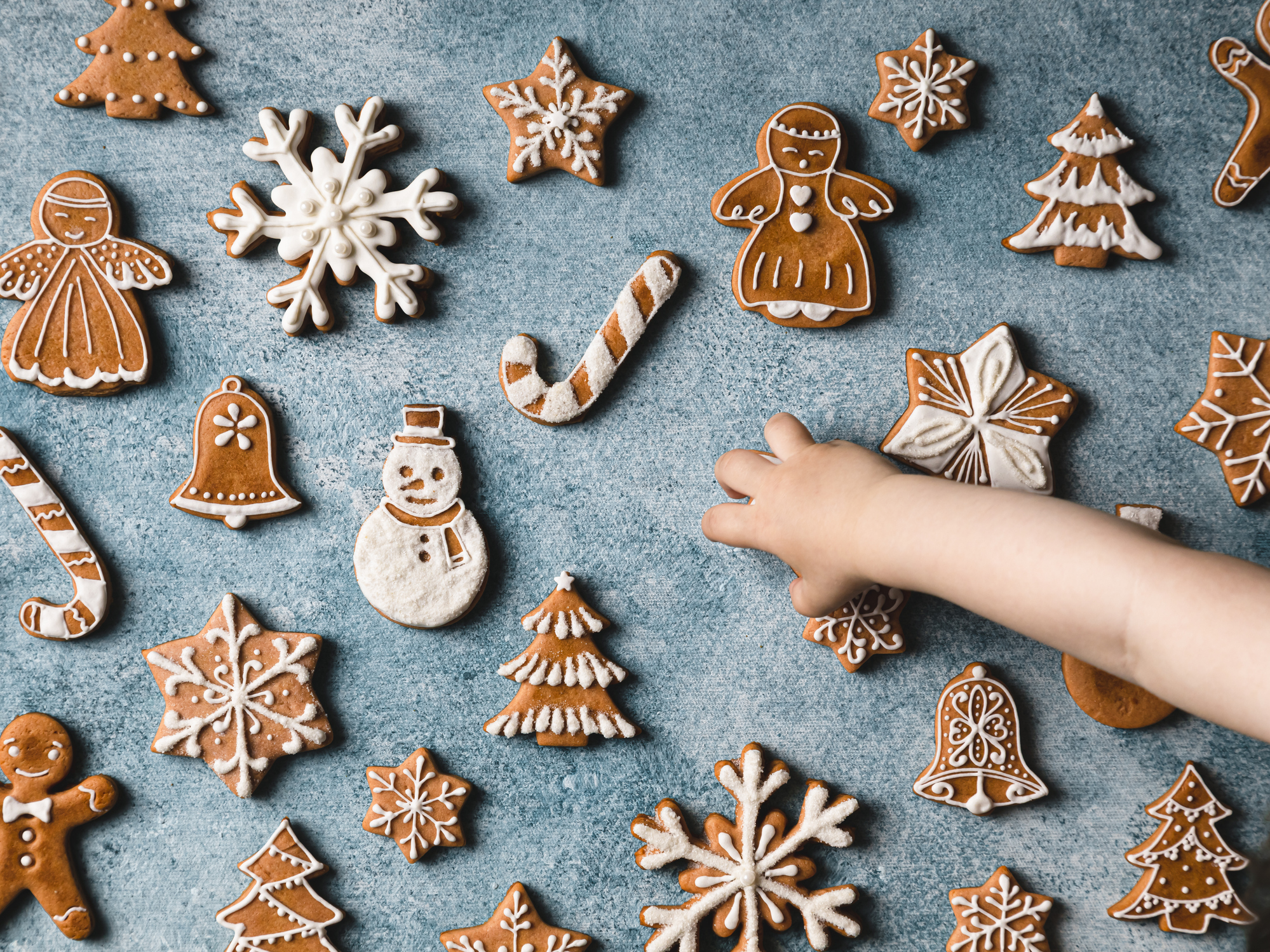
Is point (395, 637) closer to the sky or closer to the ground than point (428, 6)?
closer to the ground

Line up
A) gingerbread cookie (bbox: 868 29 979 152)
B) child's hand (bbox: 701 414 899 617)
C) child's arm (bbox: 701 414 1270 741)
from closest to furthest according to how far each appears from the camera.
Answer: child's arm (bbox: 701 414 1270 741) < child's hand (bbox: 701 414 899 617) < gingerbread cookie (bbox: 868 29 979 152)

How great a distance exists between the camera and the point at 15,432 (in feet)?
3.12

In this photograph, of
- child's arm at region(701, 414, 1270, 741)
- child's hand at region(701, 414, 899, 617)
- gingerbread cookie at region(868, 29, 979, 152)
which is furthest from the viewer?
gingerbread cookie at region(868, 29, 979, 152)

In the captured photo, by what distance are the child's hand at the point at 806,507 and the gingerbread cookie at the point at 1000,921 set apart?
411 mm

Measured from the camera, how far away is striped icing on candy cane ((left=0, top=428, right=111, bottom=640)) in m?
0.93

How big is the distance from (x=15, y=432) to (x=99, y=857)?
20.7 inches

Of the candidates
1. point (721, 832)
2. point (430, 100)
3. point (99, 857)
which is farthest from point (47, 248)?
point (721, 832)

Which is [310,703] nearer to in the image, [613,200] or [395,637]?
[395,637]

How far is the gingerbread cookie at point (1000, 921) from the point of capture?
914 millimetres

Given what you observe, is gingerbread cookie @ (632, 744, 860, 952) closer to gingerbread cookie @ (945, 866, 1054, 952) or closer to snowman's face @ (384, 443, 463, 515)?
gingerbread cookie @ (945, 866, 1054, 952)

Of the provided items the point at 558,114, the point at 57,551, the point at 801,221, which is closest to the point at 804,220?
the point at 801,221

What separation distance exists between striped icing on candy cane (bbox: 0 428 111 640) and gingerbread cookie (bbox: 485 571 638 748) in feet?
1.63

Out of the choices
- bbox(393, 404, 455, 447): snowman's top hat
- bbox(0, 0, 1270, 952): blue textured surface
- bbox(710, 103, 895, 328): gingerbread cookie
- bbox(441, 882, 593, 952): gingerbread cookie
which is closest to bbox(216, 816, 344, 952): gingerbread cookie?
bbox(0, 0, 1270, 952): blue textured surface

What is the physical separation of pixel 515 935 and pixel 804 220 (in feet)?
2.95
